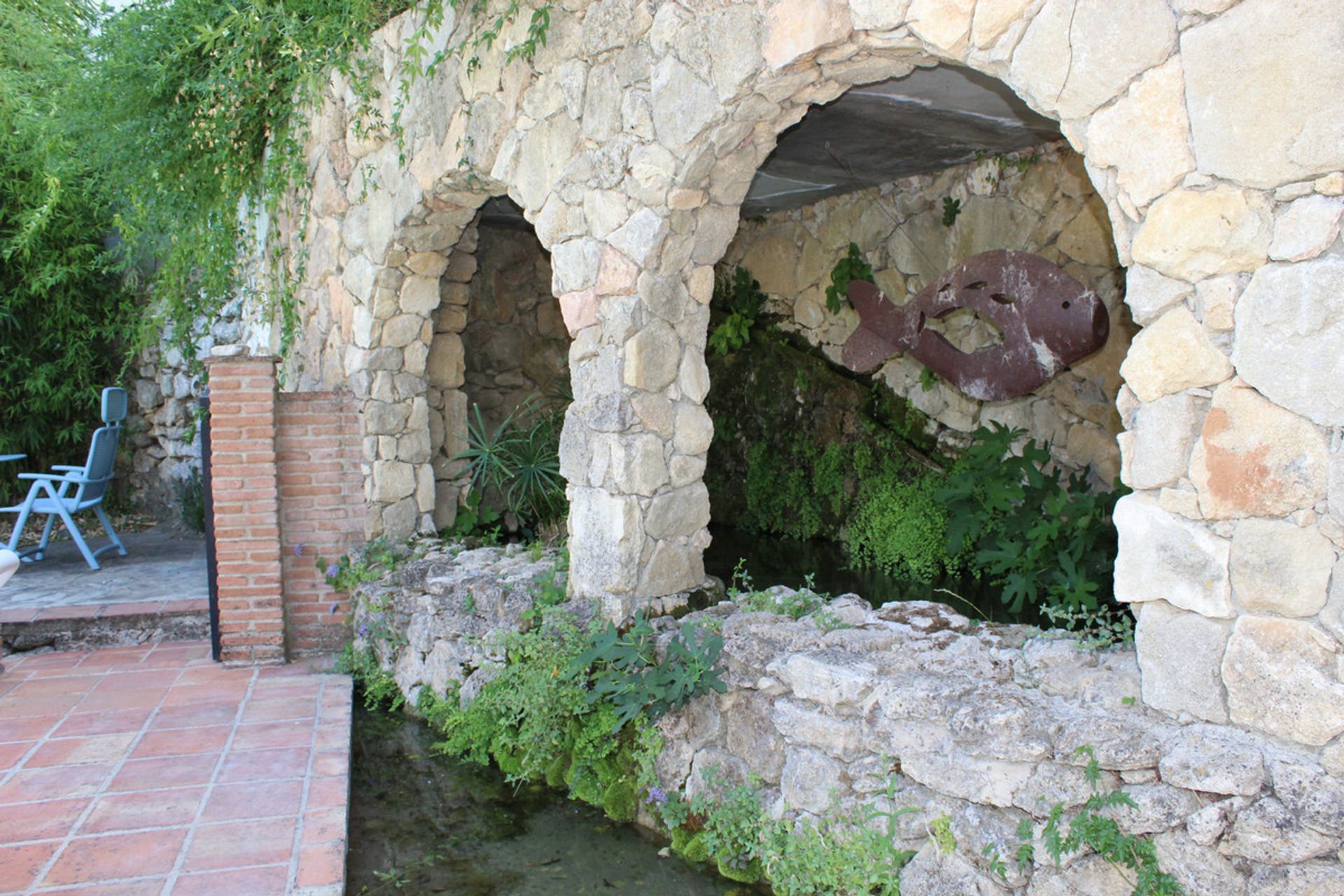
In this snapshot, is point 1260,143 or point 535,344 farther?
point 535,344

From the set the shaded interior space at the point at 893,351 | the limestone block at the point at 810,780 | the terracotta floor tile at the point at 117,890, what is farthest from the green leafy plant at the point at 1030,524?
the terracotta floor tile at the point at 117,890

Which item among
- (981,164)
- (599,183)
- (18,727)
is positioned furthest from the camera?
(981,164)

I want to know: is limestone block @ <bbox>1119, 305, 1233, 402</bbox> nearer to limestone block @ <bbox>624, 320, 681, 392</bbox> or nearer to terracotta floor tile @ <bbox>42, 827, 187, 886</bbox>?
limestone block @ <bbox>624, 320, 681, 392</bbox>

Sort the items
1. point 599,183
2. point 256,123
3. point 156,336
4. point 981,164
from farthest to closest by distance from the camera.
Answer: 1. point 156,336
2. point 256,123
3. point 981,164
4. point 599,183

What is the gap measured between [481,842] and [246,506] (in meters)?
2.43

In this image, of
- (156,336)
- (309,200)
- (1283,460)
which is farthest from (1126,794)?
(156,336)

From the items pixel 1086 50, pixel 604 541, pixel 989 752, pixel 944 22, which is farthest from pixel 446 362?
pixel 1086 50

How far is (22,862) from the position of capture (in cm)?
310

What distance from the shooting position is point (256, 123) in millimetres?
6047

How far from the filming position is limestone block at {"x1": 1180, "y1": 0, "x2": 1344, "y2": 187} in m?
1.86

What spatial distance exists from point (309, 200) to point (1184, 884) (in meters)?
5.51

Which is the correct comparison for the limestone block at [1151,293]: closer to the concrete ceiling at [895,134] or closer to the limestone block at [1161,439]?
the limestone block at [1161,439]

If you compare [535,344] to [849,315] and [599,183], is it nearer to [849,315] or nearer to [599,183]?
[849,315]

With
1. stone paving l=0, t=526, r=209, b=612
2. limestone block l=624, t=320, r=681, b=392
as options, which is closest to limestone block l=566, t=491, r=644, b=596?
limestone block l=624, t=320, r=681, b=392
